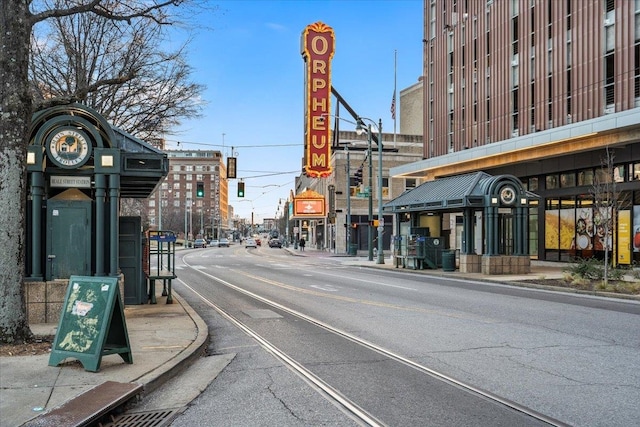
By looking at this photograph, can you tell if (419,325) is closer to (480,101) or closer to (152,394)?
(152,394)

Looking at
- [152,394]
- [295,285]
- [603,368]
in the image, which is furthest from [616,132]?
[152,394]

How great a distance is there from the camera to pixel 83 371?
6.96 metres

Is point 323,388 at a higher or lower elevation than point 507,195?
lower

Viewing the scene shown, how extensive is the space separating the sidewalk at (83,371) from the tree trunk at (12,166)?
858mm

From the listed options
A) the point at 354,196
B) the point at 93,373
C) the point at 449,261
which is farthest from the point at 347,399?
the point at 354,196

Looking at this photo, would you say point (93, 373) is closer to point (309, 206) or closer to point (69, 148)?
point (69, 148)

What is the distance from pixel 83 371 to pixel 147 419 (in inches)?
73.2

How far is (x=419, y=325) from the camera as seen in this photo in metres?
11.1

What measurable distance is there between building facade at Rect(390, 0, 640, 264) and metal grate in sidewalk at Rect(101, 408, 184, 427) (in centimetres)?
1824

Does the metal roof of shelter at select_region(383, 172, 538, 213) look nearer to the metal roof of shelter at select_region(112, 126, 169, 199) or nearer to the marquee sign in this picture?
the metal roof of shelter at select_region(112, 126, 169, 199)

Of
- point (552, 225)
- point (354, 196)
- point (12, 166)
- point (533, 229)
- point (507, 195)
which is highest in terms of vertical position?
point (354, 196)

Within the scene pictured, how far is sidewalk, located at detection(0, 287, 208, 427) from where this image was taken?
18.8 ft

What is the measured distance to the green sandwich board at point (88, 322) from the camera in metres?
6.91

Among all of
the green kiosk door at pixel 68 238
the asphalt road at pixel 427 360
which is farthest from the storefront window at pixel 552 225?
the green kiosk door at pixel 68 238
